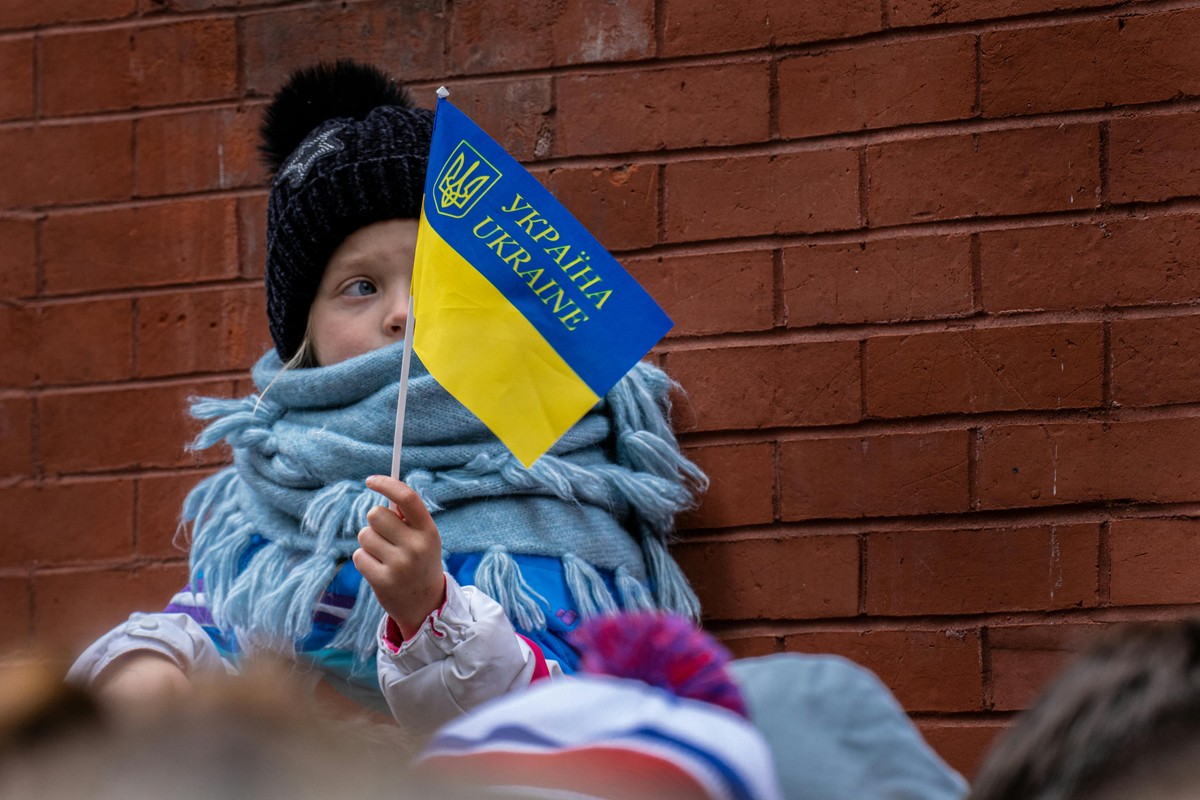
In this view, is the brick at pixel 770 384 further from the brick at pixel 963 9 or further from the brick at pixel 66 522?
the brick at pixel 66 522

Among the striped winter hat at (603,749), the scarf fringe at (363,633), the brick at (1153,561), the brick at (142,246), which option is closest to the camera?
the striped winter hat at (603,749)

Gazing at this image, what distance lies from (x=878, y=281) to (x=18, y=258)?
5.34 feet

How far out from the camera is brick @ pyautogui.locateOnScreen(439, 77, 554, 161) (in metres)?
2.53

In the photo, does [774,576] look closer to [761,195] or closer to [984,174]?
[761,195]

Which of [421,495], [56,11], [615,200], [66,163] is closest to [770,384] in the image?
[615,200]

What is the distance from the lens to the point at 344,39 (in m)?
2.63

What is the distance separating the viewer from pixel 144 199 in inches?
105

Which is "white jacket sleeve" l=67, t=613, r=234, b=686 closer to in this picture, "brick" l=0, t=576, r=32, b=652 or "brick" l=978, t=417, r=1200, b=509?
"brick" l=0, t=576, r=32, b=652

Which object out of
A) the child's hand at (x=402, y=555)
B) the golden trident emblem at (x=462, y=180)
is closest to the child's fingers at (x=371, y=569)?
the child's hand at (x=402, y=555)

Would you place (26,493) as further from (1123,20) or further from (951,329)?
(1123,20)

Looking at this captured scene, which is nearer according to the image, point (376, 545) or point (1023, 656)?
point (376, 545)

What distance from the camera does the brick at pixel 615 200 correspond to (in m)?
2.46

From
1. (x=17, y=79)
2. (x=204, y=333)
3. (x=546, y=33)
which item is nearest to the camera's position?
(x=546, y=33)

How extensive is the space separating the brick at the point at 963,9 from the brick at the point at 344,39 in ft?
2.70
